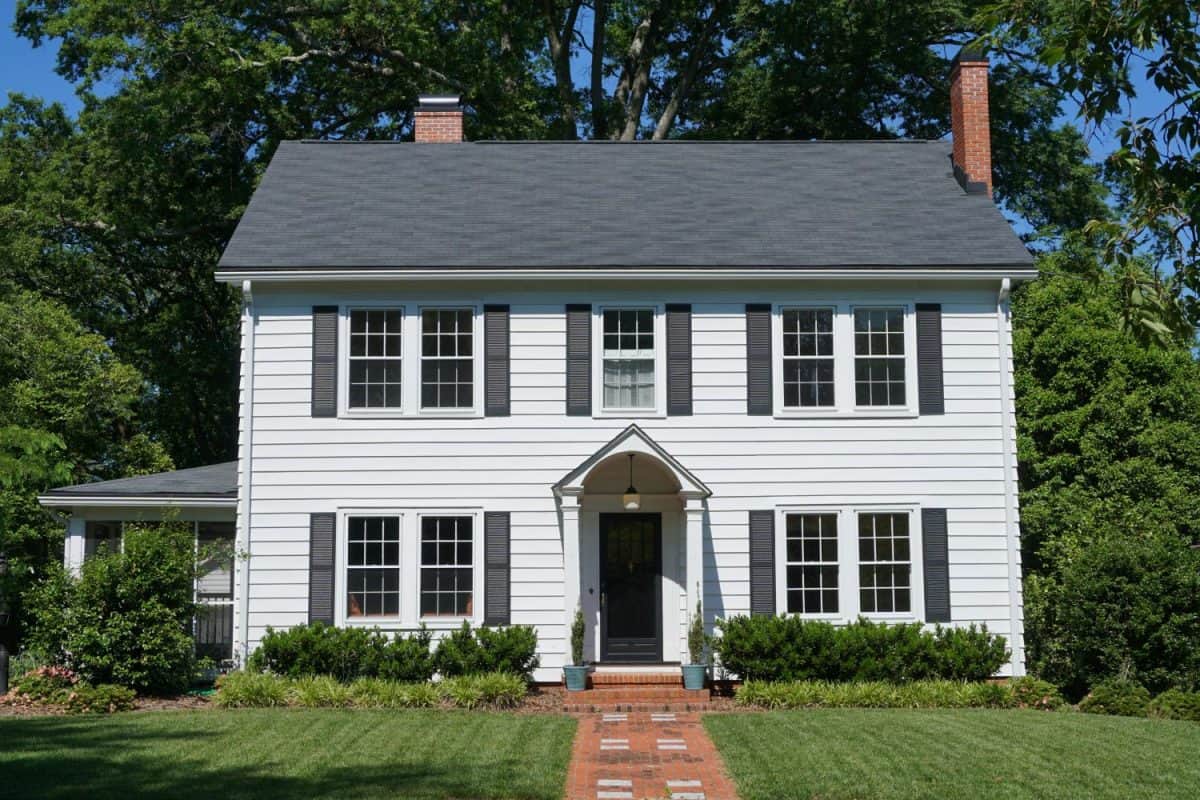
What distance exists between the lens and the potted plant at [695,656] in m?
16.7

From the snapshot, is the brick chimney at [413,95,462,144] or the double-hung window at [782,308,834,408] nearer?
the double-hung window at [782,308,834,408]

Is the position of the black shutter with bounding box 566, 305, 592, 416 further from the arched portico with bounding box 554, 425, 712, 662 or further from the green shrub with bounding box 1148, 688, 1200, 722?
the green shrub with bounding box 1148, 688, 1200, 722

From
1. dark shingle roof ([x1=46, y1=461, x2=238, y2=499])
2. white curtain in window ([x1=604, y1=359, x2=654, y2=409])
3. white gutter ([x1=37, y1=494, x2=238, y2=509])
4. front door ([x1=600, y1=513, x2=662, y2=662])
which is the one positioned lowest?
front door ([x1=600, y1=513, x2=662, y2=662])

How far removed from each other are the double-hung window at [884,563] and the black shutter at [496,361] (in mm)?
5331

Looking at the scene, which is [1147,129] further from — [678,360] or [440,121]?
[440,121]

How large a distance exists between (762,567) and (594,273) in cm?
473

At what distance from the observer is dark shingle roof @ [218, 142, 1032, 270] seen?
714 inches

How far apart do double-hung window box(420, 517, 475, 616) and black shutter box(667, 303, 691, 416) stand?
3325mm

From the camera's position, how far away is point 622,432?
17.3 meters

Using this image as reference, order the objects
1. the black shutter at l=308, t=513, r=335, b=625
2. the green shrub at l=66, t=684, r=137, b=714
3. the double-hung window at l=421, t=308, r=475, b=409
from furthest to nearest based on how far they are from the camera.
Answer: the double-hung window at l=421, t=308, r=475, b=409, the black shutter at l=308, t=513, r=335, b=625, the green shrub at l=66, t=684, r=137, b=714

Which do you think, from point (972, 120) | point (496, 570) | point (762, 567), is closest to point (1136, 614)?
point (762, 567)

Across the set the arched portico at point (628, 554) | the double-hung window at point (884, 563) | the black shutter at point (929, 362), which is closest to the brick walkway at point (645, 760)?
the arched portico at point (628, 554)

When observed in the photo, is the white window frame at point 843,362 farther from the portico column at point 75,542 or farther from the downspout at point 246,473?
the portico column at point 75,542

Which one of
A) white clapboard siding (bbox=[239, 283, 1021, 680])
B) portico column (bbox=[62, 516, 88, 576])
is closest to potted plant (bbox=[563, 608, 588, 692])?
white clapboard siding (bbox=[239, 283, 1021, 680])
